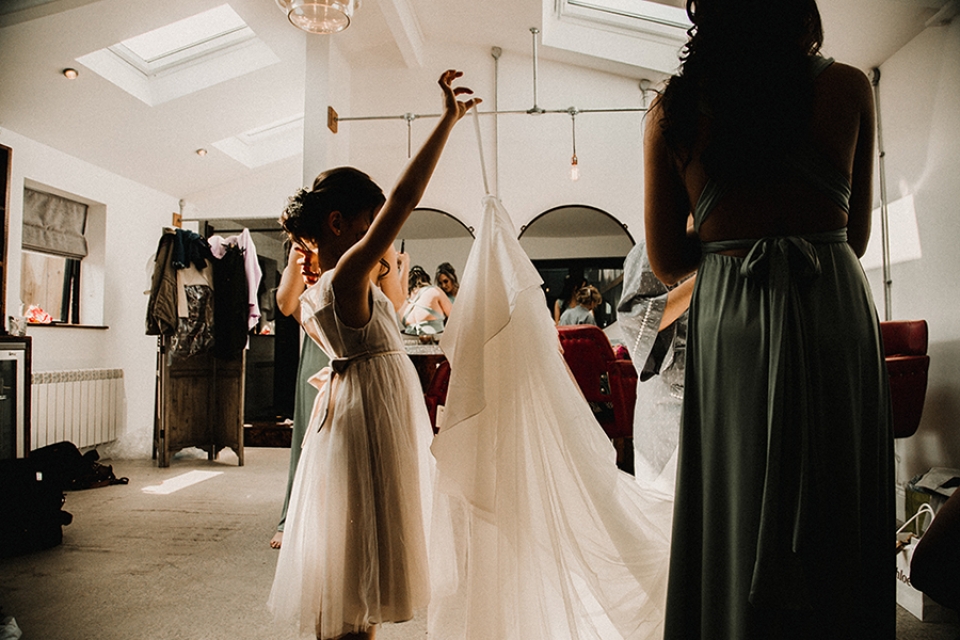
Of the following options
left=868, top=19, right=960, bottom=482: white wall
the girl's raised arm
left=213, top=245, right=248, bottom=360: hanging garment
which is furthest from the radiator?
left=868, top=19, right=960, bottom=482: white wall

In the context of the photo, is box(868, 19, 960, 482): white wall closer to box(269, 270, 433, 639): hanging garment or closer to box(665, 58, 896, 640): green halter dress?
box(665, 58, 896, 640): green halter dress

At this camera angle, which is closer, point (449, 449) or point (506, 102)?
point (449, 449)

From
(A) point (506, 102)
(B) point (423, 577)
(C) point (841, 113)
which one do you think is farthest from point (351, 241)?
(A) point (506, 102)

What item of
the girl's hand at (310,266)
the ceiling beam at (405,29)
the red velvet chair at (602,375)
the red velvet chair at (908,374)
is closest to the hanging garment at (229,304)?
→ the ceiling beam at (405,29)

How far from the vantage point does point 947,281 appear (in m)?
2.63

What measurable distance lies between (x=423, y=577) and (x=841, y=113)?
1197mm

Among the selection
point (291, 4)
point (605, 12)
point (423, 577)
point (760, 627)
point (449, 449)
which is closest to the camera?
point (760, 627)

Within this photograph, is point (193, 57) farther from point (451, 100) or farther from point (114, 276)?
point (451, 100)

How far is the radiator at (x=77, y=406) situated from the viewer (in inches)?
164

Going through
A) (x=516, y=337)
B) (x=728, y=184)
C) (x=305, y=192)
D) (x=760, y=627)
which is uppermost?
(x=305, y=192)

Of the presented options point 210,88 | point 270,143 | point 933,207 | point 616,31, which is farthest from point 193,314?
point 933,207

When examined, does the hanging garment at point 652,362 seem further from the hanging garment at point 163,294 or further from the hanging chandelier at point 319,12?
the hanging garment at point 163,294

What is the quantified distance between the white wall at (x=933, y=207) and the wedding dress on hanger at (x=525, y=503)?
237cm

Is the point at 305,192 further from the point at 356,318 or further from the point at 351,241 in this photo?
Answer: the point at 356,318
